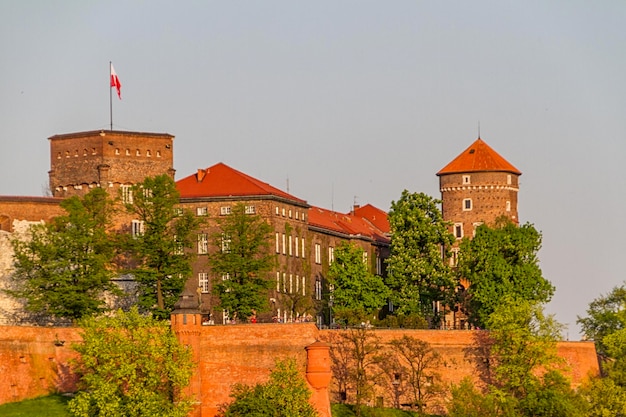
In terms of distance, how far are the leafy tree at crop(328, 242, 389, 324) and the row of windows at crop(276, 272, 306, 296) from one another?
2.10 meters

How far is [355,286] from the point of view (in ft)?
342

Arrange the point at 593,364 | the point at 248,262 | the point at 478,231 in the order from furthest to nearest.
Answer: the point at 478,231, the point at 248,262, the point at 593,364

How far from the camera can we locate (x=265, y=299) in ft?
318

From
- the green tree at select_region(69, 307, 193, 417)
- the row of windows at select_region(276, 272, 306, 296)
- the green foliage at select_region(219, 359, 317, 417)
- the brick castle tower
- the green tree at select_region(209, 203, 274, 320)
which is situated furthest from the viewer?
the row of windows at select_region(276, 272, 306, 296)

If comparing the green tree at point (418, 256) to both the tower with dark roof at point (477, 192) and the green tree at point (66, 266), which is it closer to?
the tower with dark roof at point (477, 192)

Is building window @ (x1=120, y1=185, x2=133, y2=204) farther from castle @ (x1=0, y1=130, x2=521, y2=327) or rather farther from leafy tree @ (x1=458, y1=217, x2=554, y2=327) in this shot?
leafy tree @ (x1=458, y1=217, x2=554, y2=327)

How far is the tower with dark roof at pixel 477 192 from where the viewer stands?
114438 millimetres

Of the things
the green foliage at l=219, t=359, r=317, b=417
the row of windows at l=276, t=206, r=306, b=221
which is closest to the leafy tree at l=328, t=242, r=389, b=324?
the row of windows at l=276, t=206, r=306, b=221

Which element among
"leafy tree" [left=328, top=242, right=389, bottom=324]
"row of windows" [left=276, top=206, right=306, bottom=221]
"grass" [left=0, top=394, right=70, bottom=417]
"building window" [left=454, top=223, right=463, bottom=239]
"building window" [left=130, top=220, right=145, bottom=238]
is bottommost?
"grass" [left=0, top=394, right=70, bottom=417]

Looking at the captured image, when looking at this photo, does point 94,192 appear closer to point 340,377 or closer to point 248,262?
point 248,262

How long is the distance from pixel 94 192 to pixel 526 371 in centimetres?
2237

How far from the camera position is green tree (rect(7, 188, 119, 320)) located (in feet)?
298

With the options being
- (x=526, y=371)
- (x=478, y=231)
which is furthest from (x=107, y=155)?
(x=526, y=371)

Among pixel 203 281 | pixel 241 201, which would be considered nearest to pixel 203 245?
pixel 203 281
